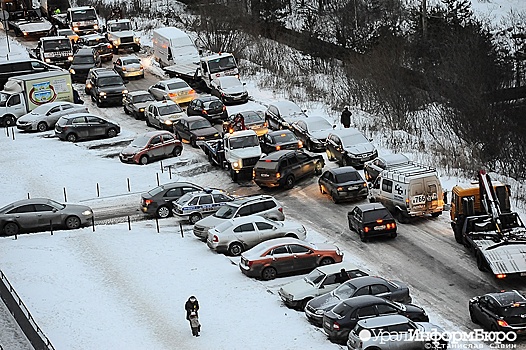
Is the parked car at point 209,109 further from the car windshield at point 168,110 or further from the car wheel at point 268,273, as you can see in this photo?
the car wheel at point 268,273

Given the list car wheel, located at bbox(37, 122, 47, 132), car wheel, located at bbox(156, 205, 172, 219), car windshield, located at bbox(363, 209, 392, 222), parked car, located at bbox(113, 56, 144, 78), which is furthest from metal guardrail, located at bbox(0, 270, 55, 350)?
parked car, located at bbox(113, 56, 144, 78)

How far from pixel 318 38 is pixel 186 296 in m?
46.9

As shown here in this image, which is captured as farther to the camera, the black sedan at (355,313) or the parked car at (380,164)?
the parked car at (380,164)

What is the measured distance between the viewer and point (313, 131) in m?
45.4

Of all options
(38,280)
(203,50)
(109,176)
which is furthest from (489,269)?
(203,50)

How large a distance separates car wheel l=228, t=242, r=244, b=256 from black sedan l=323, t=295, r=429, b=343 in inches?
301

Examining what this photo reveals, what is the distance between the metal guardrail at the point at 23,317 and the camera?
22.9m

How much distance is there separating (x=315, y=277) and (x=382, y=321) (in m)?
4.70

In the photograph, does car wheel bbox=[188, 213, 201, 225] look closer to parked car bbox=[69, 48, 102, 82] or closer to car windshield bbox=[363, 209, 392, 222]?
car windshield bbox=[363, 209, 392, 222]

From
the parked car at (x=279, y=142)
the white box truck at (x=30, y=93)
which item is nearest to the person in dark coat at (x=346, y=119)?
the parked car at (x=279, y=142)

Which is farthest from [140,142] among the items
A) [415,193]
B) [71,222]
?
[415,193]

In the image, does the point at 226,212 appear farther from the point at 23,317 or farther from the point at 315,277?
the point at 23,317

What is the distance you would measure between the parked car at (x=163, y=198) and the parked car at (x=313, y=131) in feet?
30.0

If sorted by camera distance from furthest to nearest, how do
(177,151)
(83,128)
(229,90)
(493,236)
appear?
(229,90) < (83,128) < (177,151) < (493,236)
